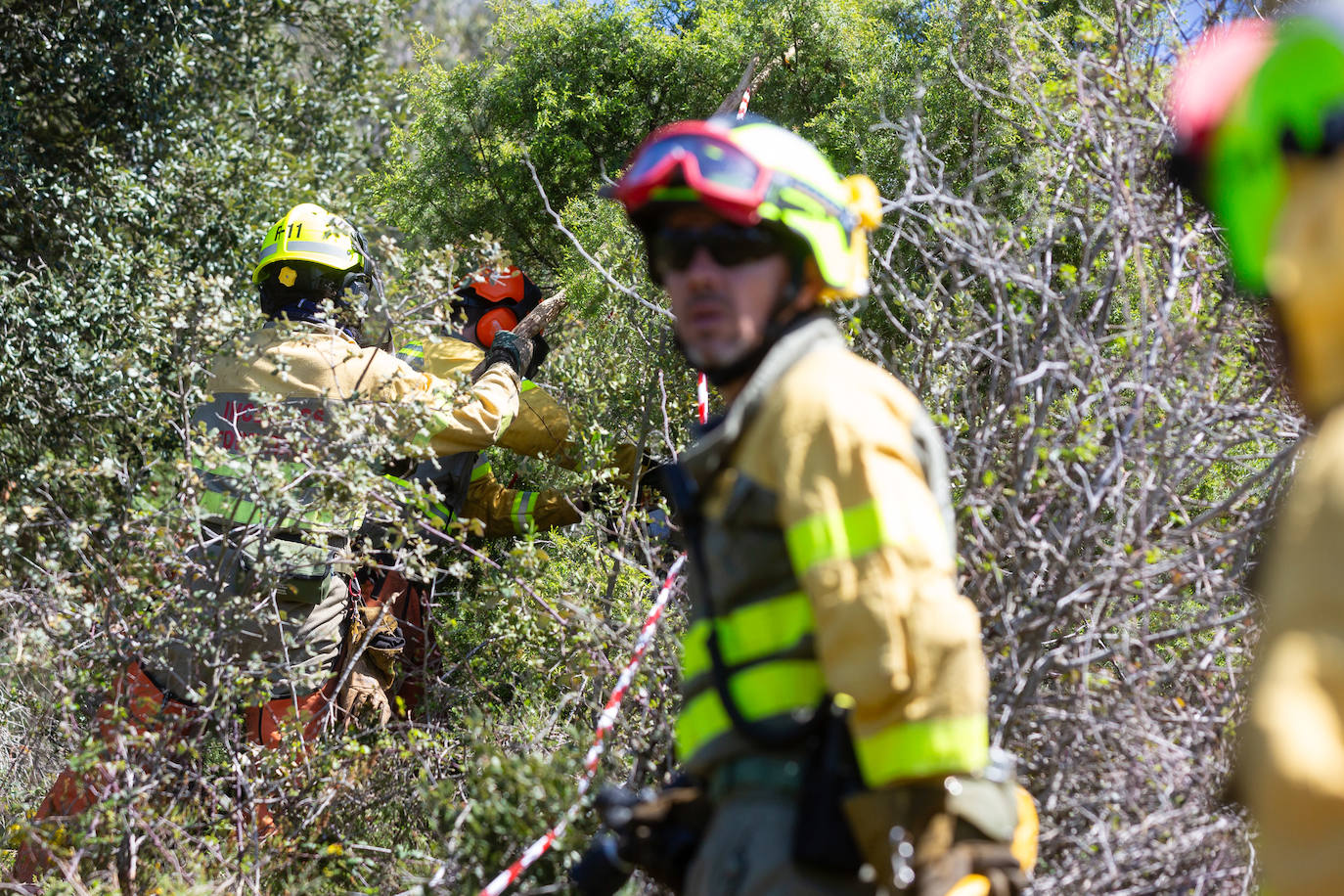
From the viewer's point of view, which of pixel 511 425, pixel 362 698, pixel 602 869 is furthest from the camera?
pixel 511 425

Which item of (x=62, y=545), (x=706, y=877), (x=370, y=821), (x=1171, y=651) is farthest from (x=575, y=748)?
(x=62, y=545)

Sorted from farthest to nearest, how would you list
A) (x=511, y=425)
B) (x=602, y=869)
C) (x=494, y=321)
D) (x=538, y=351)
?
(x=494, y=321) → (x=538, y=351) → (x=511, y=425) → (x=602, y=869)

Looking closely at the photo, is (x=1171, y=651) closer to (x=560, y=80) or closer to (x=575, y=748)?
(x=575, y=748)

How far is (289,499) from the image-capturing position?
4.13 m

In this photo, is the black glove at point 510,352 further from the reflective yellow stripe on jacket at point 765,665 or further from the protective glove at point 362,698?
the reflective yellow stripe on jacket at point 765,665

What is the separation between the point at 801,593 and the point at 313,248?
3596mm

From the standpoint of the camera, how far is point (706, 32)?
6.92m

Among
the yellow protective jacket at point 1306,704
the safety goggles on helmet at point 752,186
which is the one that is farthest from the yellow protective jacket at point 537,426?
the yellow protective jacket at point 1306,704

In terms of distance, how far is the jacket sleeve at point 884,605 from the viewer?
1.73 metres

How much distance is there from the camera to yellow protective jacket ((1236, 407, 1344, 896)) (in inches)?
44.7

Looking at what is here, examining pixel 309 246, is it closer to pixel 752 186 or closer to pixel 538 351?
pixel 538 351

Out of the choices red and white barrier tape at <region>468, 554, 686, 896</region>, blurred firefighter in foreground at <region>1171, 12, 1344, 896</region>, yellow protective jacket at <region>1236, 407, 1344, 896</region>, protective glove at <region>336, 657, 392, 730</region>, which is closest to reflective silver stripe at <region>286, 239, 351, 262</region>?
protective glove at <region>336, 657, 392, 730</region>

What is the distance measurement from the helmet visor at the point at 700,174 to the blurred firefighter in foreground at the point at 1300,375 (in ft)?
2.60

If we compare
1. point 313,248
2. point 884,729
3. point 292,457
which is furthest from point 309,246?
point 884,729
